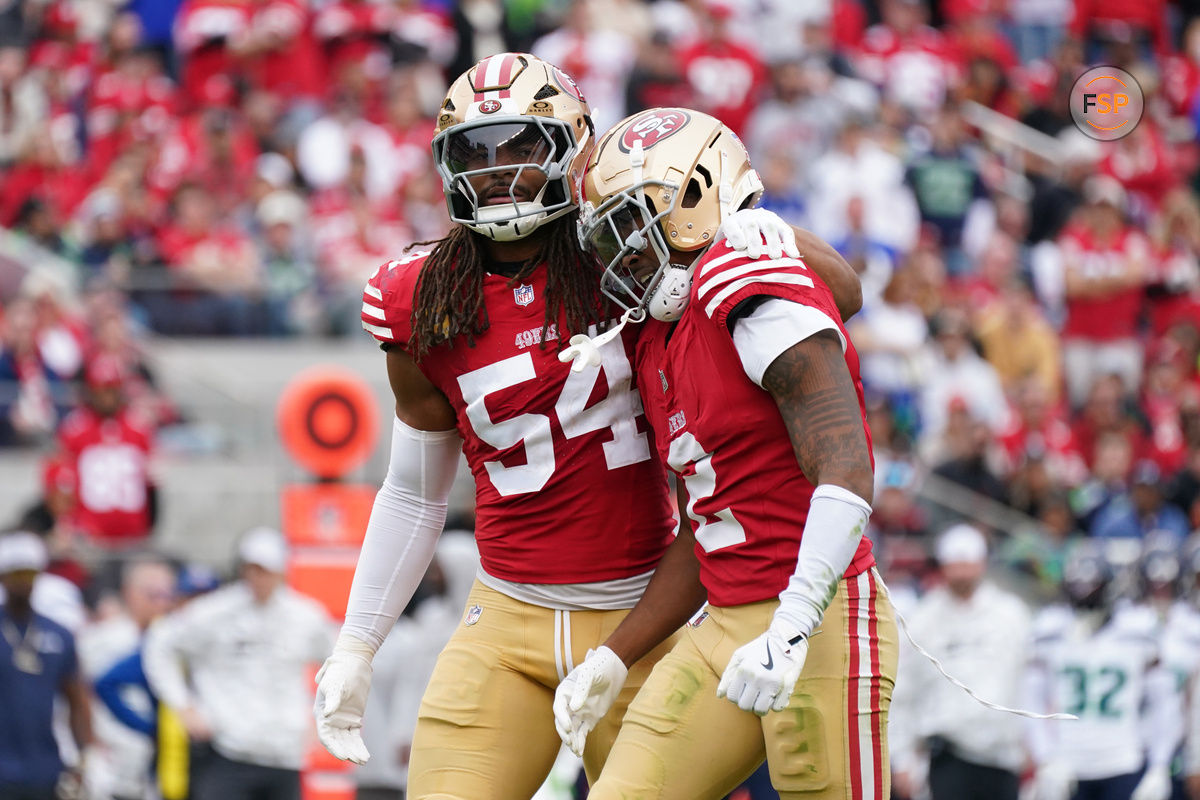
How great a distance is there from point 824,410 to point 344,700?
1.46 meters

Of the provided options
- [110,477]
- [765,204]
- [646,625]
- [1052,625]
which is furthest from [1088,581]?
[646,625]

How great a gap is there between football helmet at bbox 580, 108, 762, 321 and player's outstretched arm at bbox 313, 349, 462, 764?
62cm

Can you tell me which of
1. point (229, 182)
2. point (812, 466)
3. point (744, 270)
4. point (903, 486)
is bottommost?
point (903, 486)

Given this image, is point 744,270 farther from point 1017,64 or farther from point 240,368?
point 1017,64

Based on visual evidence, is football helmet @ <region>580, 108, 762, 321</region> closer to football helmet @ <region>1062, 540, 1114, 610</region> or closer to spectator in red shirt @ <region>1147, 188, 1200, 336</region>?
football helmet @ <region>1062, 540, 1114, 610</region>

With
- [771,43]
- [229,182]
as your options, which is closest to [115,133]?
[229,182]

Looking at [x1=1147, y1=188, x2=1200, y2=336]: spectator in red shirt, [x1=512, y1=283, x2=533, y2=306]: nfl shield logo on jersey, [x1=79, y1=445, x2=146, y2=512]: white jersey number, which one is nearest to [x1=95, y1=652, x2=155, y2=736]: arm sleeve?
[x1=79, y1=445, x2=146, y2=512]: white jersey number

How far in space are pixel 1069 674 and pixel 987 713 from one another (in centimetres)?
61

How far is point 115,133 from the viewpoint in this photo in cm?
1255

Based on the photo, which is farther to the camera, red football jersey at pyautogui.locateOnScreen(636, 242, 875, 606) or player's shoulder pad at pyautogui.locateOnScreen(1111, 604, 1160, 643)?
player's shoulder pad at pyautogui.locateOnScreen(1111, 604, 1160, 643)

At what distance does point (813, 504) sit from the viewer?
12.2 ft

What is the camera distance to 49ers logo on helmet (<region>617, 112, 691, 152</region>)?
411 cm

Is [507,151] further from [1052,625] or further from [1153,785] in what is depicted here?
[1153,785]

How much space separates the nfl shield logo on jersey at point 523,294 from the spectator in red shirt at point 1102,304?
858 cm
